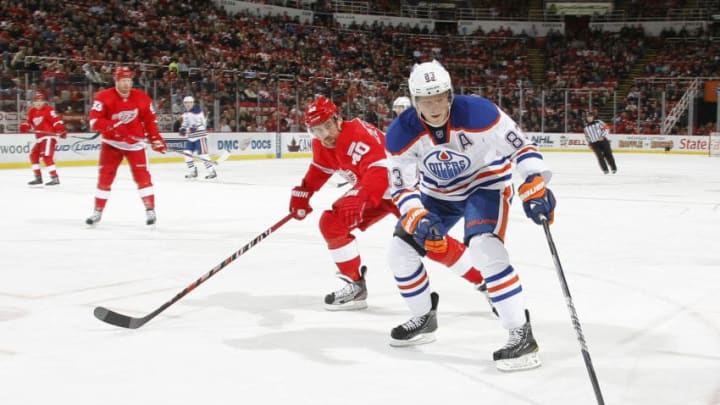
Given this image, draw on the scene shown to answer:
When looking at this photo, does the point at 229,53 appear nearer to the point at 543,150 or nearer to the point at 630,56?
the point at 543,150

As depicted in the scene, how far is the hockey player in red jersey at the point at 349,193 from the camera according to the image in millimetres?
3760

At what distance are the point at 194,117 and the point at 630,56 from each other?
22.2 m

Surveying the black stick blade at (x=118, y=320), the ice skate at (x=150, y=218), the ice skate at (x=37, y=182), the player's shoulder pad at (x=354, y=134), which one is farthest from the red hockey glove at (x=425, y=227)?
the ice skate at (x=37, y=182)

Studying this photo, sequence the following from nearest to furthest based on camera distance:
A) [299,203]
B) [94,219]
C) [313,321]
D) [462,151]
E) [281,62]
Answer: [462,151], [313,321], [299,203], [94,219], [281,62]

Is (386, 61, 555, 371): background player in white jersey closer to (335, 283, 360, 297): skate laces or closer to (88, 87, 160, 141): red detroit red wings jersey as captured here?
(335, 283, 360, 297): skate laces

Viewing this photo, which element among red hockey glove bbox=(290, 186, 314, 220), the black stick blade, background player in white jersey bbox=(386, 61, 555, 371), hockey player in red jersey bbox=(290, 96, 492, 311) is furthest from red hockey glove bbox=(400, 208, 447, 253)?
the black stick blade

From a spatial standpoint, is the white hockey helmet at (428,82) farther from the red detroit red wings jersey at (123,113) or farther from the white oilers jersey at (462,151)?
the red detroit red wings jersey at (123,113)

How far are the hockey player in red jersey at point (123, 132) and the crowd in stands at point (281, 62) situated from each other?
26.8 ft

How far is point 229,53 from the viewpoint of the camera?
23484 mm

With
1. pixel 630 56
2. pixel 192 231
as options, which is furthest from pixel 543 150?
pixel 192 231

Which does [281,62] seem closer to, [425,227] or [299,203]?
[299,203]

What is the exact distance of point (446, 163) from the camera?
318 cm

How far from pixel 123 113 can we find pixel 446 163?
484 cm

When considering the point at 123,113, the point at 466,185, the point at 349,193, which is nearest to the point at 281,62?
the point at 123,113
